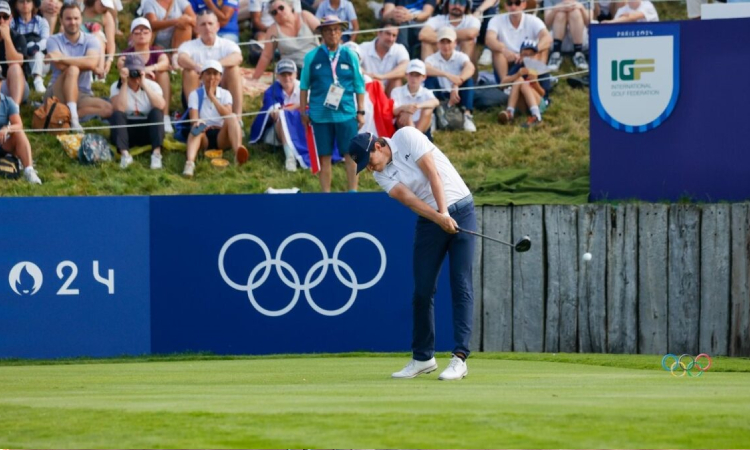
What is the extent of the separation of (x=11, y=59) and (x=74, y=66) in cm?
92

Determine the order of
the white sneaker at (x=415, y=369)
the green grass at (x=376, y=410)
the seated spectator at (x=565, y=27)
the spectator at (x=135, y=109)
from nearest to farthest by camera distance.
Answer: the green grass at (x=376, y=410) < the white sneaker at (x=415, y=369) < the spectator at (x=135, y=109) < the seated spectator at (x=565, y=27)

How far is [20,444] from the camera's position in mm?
6039

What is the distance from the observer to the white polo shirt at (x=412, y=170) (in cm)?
914

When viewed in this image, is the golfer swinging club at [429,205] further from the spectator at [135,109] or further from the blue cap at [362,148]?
the spectator at [135,109]

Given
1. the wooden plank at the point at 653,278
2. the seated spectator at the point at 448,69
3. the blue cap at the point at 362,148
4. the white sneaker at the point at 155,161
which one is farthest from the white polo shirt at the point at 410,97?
the blue cap at the point at 362,148

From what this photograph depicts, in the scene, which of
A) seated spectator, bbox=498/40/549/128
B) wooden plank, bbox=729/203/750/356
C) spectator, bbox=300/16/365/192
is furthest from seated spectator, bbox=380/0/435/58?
wooden plank, bbox=729/203/750/356

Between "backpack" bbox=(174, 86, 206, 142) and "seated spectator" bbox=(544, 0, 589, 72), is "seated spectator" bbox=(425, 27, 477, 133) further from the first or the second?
"backpack" bbox=(174, 86, 206, 142)

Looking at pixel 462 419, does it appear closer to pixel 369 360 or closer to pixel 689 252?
pixel 369 360

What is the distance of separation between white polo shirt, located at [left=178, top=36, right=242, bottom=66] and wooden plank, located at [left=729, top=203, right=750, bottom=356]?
7.55 m

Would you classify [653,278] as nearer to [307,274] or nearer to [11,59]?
[307,274]

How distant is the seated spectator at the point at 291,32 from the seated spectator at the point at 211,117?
148 centimetres

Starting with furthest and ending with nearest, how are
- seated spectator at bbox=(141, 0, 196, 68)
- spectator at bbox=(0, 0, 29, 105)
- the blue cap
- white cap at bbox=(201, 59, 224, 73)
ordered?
seated spectator at bbox=(141, 0, 196, 68) < spectator at bbox=(0, 0, 29, 105) < white cap at bbox=(201, 59, 224, 73) < the blue cap

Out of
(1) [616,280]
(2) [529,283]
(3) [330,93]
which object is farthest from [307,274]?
(1) [616,280]

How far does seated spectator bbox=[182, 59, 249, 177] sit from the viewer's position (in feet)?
56.0
